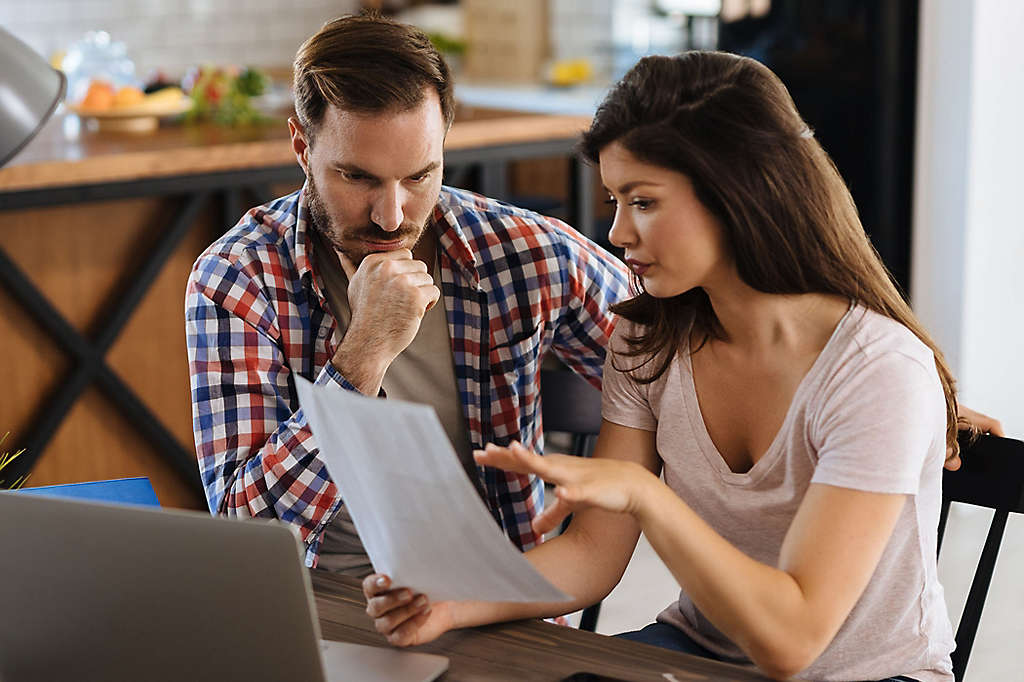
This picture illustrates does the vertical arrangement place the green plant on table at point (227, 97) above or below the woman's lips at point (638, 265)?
below

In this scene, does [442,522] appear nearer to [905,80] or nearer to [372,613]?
[372,613]

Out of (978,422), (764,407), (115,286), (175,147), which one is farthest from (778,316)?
(115,286)

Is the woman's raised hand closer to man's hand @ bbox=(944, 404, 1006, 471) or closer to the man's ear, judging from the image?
man's hand @ bbox=(944, 404, 1006, 471)

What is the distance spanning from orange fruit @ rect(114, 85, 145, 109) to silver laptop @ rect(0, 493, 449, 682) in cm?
266

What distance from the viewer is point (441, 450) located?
96cm

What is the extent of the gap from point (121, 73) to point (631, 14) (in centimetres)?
241

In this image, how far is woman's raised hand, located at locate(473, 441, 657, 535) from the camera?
3.45 ft

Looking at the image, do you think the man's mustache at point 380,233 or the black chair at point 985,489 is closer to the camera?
the black chair at point 985,489

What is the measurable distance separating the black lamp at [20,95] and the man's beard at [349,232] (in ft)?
1.23

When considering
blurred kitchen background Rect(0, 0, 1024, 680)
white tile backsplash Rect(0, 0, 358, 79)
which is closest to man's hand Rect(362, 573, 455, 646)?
blurred kitchen background Rect(0, 0, 1024, 680)

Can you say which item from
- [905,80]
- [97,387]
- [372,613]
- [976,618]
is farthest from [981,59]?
→ [372,613]

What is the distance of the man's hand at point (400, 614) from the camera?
1.23 m

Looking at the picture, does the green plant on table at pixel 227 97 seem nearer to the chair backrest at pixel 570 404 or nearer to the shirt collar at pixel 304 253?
the shirt collar at pixel 304 253

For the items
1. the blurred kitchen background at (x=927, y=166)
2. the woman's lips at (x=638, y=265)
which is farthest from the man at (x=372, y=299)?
the blurred kitchen background at (x=927, y=166)
